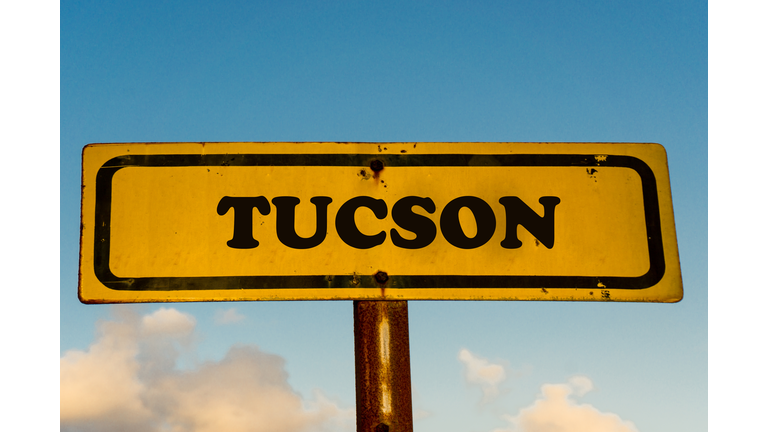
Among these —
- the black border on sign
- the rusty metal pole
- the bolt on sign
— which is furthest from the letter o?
the rusty metal pole

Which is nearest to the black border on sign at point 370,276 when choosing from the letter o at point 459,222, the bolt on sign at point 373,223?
the bolt on sign at point 373,223

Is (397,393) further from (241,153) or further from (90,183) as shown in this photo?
(90,183)

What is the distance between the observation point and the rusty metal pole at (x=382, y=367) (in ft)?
5.06

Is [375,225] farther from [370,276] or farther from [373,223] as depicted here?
[370,276]

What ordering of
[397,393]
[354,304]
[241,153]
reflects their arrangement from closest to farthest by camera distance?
[397,393] → [354,304] → [241,153]

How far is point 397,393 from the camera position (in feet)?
5.13

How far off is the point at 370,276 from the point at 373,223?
0.16 meters

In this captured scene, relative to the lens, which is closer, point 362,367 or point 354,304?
point 362,367

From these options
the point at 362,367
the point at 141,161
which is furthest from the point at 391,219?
the point at 141,161

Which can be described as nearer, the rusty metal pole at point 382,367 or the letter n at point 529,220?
the rusty metal pole at point 382,367

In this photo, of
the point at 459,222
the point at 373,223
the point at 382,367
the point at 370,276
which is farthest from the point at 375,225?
the point at 382,367

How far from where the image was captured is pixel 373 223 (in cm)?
175

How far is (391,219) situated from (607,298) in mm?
689

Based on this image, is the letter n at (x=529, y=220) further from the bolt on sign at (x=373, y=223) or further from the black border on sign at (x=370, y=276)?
the black border on sign at (x=370, y=276)
